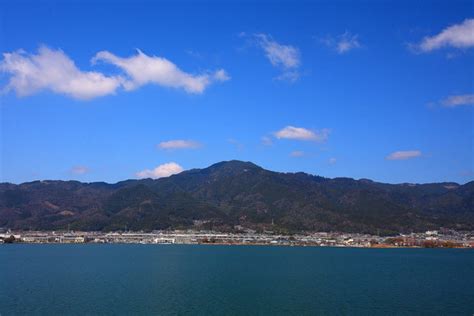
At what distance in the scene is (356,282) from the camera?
43219 mm

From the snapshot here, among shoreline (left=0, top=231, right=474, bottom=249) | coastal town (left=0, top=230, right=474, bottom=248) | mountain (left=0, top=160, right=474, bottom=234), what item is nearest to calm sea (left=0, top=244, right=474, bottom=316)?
shoreline (left=0, top=231, right=474, bottom=249)

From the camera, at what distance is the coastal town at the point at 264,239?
396 feet

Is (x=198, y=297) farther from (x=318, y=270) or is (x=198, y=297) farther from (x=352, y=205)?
(x=352, y=205)

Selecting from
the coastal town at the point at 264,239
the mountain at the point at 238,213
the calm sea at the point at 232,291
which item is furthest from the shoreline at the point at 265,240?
the calm sea at the point at 232,291

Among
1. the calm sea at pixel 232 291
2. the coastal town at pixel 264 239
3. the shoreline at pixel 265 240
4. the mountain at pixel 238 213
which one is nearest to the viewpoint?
the calm sea at pixel 232 291

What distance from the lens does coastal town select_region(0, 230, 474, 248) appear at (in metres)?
121

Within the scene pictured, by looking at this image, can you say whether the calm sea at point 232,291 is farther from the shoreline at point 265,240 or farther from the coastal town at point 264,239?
the coastal town at point 264,239

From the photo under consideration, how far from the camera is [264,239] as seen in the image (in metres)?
126

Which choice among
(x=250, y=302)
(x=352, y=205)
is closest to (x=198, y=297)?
(x=250, y=302)

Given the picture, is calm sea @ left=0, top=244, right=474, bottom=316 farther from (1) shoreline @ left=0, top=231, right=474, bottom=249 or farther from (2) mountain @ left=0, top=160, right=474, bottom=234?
(2) mountain @ left=0, top=160, right=474, bottom=234

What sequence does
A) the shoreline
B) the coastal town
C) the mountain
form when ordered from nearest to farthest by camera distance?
the shoreline
the coastal town
the mountain

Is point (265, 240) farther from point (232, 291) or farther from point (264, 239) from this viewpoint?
point (232, 291)

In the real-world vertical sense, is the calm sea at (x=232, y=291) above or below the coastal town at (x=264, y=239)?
below

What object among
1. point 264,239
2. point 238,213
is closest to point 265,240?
point 264,239
